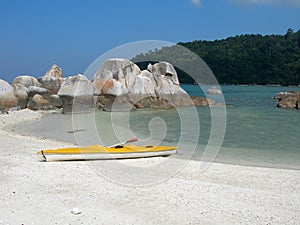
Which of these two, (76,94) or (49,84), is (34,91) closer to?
(49,84)

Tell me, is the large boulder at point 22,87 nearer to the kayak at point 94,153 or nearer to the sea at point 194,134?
the sea at point 194,134

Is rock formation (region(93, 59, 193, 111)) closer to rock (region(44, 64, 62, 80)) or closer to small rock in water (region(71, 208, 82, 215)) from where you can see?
rock (region(44, 64, 62, 80))

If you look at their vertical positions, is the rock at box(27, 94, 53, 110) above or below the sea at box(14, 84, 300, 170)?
above

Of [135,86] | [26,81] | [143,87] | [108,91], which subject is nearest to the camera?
[108,91]

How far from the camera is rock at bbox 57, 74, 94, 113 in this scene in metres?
26.5

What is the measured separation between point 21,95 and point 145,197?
24.0 m

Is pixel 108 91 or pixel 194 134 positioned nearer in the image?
pixel 194 134

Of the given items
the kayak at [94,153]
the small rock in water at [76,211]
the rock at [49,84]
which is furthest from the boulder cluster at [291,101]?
the small rock in water at [76,211]

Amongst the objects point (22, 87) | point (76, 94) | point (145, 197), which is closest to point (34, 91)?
point (22, 87)

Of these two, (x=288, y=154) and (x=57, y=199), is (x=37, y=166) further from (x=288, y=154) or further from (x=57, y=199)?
(x=288, y=154)

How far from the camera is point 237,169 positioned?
34.2ft

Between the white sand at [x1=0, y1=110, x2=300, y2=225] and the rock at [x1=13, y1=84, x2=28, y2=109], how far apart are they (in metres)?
19.3

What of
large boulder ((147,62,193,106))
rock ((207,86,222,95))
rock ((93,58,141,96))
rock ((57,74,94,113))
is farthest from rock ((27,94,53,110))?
rock ((207,86,222,95))

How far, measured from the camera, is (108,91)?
2820 centimetres
